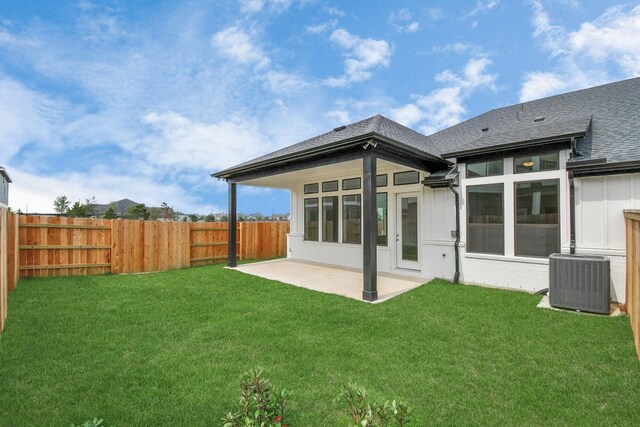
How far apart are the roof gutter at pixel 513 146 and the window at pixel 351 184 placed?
2.98 meters

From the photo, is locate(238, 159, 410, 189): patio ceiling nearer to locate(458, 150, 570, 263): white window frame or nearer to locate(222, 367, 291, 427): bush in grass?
locate(458, 150, 570, 263): white window frame

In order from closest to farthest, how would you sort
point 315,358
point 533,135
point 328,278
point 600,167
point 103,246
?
point 315,358 < point 600,167 < point 533,135 < point 328,278 < point 103,246

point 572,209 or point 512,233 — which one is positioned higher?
point 572,209

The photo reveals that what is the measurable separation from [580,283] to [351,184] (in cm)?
615

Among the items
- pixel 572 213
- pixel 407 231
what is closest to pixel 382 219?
pixel 407 231

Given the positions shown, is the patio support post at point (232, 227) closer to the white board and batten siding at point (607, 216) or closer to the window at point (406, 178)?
the window at point (406, 178)

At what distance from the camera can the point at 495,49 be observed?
9.35 m

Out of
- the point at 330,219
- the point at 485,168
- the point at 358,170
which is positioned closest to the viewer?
the point at 485,168

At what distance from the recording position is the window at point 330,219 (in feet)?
33.4

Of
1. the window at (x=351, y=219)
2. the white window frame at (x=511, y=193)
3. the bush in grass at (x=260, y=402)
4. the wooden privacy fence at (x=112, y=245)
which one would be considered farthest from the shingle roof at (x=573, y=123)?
the wooden privacy fence at (x=112, y=245)

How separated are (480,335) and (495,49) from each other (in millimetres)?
9311

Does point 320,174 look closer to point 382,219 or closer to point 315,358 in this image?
point 382,219

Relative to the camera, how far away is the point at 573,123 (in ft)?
21.4

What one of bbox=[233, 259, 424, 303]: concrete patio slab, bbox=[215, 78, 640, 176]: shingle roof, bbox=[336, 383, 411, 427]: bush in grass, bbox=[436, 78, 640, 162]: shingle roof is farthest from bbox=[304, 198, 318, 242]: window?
bbox=[336, 383, 411, 427]: bush in grass
